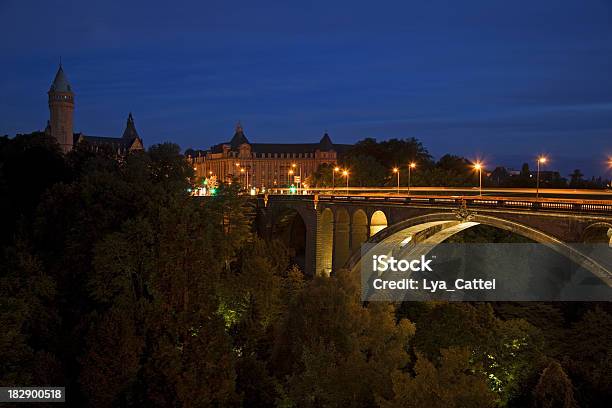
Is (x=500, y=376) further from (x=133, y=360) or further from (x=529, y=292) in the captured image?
(x=529, y=292)

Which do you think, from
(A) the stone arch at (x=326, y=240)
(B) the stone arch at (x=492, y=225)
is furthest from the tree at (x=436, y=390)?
(A) the stone arch at (x=326, y=240)

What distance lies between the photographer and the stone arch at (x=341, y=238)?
182 feet

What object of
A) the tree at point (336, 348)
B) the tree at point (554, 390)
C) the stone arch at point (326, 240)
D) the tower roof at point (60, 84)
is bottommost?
the tree at point (554, 390)

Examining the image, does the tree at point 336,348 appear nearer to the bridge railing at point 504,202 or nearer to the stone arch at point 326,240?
the bridge railing at point 504,202

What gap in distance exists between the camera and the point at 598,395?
98.7 ft

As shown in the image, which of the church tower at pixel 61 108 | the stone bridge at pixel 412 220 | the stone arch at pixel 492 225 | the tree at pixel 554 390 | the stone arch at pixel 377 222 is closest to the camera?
the stone arch at pixel 492 225

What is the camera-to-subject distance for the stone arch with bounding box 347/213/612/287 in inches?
1085

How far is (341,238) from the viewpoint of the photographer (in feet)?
186

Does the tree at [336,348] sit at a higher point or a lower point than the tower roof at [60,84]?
lower

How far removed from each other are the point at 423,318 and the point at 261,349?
518 inches

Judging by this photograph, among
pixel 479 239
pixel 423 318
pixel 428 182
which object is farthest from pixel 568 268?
pixel 428 182

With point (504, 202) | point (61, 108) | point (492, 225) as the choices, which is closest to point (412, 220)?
point (492, 225)

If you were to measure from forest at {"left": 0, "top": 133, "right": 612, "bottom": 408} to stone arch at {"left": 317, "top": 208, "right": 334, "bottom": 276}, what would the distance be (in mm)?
17375

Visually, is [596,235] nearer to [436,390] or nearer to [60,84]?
[436,390]
